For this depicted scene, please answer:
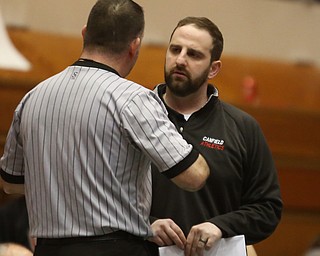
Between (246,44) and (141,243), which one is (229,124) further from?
(246,44)

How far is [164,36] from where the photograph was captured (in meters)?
4.79

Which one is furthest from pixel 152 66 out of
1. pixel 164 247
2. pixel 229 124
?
pixel 164 247

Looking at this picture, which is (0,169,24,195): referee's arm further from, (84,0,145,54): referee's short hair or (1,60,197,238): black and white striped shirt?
(84,0,145,54): referee's short hair

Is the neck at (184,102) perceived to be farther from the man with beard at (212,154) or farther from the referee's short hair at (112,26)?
the referee's short hair at (112,26)

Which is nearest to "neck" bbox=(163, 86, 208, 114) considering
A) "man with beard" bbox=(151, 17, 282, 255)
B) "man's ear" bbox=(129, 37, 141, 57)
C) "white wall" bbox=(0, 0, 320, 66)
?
"man with beard" bbox=(151, 17, 282, 255)

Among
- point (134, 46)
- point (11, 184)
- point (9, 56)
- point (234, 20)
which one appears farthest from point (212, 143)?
point (234, 20)

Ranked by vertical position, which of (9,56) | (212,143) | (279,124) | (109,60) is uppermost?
(109,60)

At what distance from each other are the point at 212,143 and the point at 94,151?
518 mm

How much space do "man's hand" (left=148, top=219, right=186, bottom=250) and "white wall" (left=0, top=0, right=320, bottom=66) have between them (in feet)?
8.07

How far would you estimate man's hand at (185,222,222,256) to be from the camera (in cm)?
225

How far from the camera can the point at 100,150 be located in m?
2.06

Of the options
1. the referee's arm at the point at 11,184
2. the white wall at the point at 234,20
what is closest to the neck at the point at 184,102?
the referee's arm at the point at 11,184

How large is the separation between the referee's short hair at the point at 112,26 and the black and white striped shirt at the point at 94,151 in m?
0.06

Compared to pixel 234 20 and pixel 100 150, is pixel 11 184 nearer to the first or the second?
pixel 100 150
